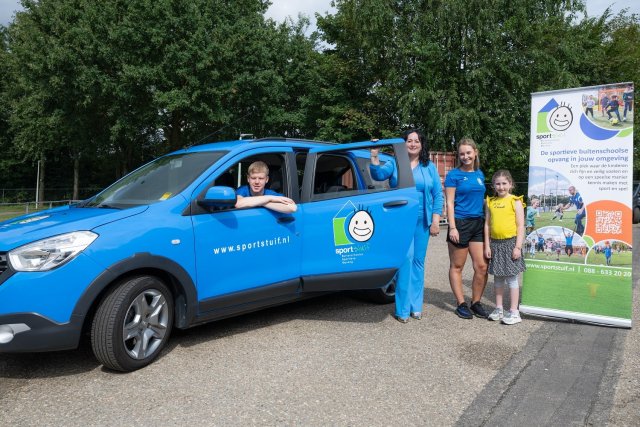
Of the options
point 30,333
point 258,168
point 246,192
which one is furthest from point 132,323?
point 258,168

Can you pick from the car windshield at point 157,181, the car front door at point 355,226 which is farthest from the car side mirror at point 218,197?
the car front door at point 355,226

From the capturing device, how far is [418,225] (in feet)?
16.1

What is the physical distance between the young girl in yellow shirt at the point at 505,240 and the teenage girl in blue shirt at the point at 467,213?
10 cm

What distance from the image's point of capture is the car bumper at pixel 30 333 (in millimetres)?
2963

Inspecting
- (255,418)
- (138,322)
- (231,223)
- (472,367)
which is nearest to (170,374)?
(138,322)

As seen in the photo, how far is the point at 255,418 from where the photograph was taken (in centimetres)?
279

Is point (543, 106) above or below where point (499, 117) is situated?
below

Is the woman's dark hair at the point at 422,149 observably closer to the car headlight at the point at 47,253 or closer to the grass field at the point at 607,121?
the grass field at the point at 607,121

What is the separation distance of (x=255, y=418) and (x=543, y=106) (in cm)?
436

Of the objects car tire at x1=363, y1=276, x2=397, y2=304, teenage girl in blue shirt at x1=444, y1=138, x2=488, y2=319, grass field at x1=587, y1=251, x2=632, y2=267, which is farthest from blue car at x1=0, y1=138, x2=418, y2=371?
grass field at x1=587, y1=251, x2=632, y2=267

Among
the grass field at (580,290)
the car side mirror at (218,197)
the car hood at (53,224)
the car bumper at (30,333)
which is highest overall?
the car side mirror at (218,197)

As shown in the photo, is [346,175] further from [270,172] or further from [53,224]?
[53,224]

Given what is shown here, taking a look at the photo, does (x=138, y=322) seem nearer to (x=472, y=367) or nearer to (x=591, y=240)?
(x=472, y=367)

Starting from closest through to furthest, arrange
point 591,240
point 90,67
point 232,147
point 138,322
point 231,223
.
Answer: point 138,322 < point 231,223 < point 232,147 < point 591,240 < point 90,67
